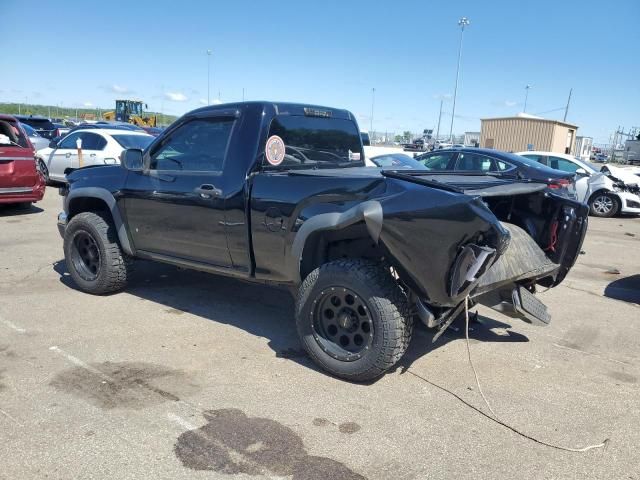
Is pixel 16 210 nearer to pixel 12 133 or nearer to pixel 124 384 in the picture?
pixel 12 133

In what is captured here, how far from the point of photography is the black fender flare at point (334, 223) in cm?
349

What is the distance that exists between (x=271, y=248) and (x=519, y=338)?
240cm

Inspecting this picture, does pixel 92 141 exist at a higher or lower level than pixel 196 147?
lower

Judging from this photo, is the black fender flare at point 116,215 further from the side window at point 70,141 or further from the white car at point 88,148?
the side window at point 70,141

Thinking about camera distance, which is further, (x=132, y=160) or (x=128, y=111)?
(x=128, y=111)

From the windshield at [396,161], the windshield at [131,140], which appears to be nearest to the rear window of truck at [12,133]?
the windshield at [131,140]

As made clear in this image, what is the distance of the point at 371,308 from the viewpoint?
3.59m

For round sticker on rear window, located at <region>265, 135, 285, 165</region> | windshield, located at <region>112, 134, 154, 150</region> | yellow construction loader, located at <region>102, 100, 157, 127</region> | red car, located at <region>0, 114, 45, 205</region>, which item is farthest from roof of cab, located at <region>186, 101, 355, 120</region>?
yellow construction loader, located at <region>102, 100, 157, 127</region>

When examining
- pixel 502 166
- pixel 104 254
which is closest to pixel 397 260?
pixel 104 254

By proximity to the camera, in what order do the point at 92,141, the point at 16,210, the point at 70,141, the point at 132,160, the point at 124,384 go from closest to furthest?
the point at 124,384
the point at 132,160
the point at 16,210
the point at 92,141
the point at 70,141

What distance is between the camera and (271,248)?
4.17 metres

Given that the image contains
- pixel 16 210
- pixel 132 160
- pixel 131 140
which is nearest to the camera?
pixel 132 160

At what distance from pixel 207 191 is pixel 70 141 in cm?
1068

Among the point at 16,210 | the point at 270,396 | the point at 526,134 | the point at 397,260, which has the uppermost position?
the point at 526,134
